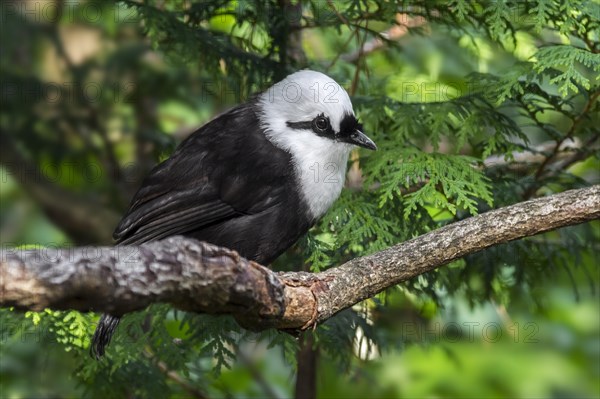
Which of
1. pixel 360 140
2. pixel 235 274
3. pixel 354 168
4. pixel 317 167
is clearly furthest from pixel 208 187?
pixel 354 168

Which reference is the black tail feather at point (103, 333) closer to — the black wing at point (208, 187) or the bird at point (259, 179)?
the bird at point (259, 179)

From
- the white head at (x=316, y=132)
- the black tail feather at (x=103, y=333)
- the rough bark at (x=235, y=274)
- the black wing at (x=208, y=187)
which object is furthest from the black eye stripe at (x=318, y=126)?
the black tail feather at (x=103, y=333)

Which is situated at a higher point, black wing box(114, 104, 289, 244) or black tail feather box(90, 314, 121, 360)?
black wing box(114, 104, 289, 244)

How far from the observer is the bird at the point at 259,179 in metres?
3.93

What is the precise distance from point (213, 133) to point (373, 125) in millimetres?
770

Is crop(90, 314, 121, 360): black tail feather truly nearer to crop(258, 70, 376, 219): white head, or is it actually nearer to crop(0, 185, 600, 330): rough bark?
crop(0, 185, 600, 330): rough bark

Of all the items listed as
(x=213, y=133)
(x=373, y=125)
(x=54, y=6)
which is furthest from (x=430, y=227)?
(x=54, y=6)

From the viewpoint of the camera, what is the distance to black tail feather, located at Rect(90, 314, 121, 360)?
3.79 meters

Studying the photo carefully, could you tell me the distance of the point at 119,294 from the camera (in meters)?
2.52

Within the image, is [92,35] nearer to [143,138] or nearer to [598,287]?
[143,138]

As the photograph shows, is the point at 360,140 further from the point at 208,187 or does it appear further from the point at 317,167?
the point at 208,187

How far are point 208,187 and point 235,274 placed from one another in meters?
1.24

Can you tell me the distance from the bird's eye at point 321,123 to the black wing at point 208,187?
20 centimetres

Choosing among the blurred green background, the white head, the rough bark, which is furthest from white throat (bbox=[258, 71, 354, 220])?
the rough bark
